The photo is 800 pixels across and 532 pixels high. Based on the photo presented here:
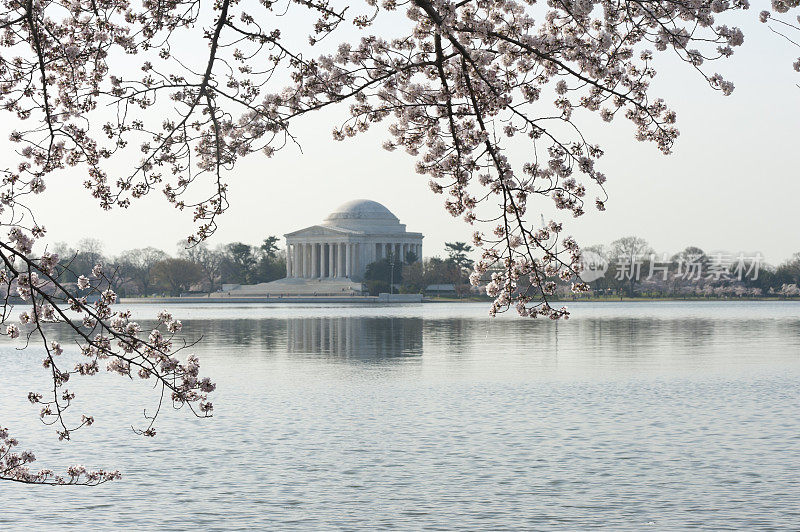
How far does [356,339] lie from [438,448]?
3356 centimetres

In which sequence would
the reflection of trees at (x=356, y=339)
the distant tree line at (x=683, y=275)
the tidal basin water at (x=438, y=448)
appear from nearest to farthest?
1. the tidal basin water at (x=438, y=448)
2. the reflection of trees at (x=356, y=339)
3. the distant tree line at (x=683, y=275)

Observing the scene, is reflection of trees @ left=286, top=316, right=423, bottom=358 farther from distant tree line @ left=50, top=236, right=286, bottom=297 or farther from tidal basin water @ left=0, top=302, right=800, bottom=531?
distant tree line @ left=50, top=236, right=286, bottom=297

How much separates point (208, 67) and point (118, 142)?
1.24 metres

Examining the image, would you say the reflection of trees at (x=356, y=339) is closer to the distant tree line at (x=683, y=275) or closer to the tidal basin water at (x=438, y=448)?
the tidal basin water at (x=438, y=448)

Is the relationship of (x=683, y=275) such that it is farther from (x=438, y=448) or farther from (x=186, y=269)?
(x=438, y=448)

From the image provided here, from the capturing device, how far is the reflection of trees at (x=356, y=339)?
1756 inches

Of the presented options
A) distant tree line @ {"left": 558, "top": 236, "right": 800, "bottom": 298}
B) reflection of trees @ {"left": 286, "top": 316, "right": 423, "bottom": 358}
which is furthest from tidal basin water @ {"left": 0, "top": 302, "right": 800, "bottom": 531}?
distant tree line @ {"left": 558, "top": 236, "right": 800, "bottom": 298}

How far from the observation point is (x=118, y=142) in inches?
426

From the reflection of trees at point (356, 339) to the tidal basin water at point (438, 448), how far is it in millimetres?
6512

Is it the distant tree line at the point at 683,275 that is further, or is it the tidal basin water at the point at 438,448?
the distant tree line at the point at 683,275

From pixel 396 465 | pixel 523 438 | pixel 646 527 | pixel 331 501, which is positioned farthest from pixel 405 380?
pixel 646 527

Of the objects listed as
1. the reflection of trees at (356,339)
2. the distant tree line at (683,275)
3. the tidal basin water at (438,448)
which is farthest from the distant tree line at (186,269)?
the tidal basin water at (438,448)

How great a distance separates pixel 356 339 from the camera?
5362 centimetres

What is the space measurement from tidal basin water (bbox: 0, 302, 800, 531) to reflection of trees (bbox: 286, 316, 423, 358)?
6.51 metres
